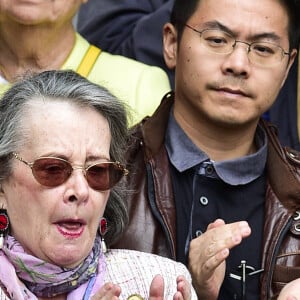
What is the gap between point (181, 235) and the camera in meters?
4.05

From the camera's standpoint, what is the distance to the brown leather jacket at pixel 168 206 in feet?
13.2

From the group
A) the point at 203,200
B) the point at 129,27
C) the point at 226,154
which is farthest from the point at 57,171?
the point at 129,27

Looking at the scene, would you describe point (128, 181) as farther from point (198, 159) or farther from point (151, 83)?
point (151, 83)

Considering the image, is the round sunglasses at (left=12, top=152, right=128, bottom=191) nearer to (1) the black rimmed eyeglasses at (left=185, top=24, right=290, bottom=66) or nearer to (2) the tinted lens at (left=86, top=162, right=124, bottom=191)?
(2) the tinted lens at (left=86, top=162, right=124, bottom=191)

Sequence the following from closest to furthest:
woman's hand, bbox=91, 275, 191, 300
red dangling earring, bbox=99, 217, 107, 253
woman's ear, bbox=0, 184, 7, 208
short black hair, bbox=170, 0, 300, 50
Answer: woman's hand, bbox=91, 275, 191, 300 → woman's ear, bbox=0, 184, 7, 208 → red dangling earring, bbox=99, 217, 107, 253 → short black hair, bbox=170, 0, 300, 50

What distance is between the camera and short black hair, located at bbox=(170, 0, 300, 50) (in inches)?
170

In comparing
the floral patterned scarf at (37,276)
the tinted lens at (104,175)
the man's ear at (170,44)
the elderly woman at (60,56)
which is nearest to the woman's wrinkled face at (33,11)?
the elderly woman at (60,56)

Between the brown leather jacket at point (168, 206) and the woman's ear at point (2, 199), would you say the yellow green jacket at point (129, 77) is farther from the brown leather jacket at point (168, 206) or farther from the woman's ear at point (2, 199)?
the woman's ear at point (2, 199)

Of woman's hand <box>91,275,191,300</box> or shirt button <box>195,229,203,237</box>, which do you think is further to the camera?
shirt button <box>195,229,203,237</box>

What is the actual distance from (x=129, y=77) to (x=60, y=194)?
3.85 ft

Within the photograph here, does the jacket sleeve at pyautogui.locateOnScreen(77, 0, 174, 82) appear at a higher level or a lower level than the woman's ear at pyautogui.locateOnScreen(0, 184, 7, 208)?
higher

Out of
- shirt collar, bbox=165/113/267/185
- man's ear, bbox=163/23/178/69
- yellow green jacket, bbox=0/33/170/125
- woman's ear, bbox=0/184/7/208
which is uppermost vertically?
man's ear, bbox=163/23/178/69

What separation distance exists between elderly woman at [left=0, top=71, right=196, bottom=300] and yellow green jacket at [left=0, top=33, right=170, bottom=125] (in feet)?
2.61

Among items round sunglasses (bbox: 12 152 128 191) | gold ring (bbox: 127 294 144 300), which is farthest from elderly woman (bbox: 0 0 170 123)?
gold ring (bbox: 127 294 144 300)
